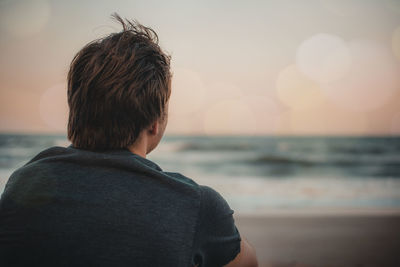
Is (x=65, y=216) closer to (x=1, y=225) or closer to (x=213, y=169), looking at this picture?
(x=1, y=225)

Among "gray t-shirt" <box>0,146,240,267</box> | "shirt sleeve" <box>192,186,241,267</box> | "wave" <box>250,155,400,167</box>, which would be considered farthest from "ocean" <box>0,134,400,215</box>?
"gray t-shirt" <box>0,146,240,267</box>

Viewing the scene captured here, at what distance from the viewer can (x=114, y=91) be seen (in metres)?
0.91

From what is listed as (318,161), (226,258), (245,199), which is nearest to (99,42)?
(226,258)

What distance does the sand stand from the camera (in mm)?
3778

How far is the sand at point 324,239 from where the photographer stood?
378 cm

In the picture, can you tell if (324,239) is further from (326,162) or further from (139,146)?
(326,162)

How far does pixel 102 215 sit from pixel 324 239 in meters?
4.67

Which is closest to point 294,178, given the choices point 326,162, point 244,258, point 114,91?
point 326,162

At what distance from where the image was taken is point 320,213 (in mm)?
5996

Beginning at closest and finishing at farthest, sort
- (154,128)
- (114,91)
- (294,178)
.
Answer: (114,91) < (154,128) < (294,178)

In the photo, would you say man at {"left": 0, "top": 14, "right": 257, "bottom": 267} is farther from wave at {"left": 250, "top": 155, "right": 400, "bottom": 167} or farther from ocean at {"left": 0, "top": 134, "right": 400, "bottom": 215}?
wave at {"left": 250, "top": 155, "right": 400, "bottom": 167}

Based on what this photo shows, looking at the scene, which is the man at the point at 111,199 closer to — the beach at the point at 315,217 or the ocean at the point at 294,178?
the beach at the point at 315,217

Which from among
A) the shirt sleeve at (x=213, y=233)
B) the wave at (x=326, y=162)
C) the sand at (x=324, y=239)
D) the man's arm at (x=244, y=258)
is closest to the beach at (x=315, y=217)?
the sand at (x=324, y=239)

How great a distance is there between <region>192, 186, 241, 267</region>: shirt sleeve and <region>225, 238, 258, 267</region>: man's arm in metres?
0.05
